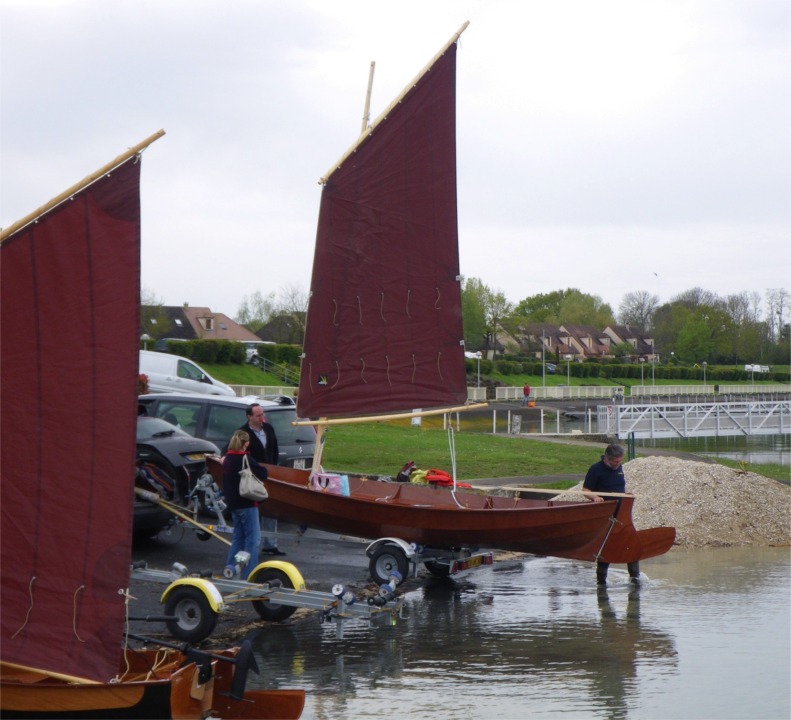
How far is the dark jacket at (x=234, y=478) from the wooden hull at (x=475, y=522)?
146cm

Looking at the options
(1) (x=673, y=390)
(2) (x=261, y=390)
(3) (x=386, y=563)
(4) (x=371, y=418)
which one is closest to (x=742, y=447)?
(2) (x=261, y=390)

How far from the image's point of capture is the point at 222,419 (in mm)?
16969

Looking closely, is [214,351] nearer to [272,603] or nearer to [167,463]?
[167,463]

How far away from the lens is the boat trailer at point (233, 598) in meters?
9.54

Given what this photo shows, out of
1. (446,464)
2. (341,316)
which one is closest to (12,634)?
(341,316)

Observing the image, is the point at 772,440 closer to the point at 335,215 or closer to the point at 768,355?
the point at 335,215

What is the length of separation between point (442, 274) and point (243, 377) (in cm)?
5219

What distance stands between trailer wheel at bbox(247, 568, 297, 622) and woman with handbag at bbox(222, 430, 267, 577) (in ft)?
1.89

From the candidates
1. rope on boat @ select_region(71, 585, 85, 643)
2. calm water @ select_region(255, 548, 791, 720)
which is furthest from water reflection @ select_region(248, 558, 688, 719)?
rope on boat @ select_region(71, 585, 85, 643)

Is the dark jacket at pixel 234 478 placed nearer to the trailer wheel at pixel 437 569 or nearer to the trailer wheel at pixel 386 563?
the trailer wheel at pixel 386 563

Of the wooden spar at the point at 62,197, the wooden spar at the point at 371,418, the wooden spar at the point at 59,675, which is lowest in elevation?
the wooden spar at the point at 59,675

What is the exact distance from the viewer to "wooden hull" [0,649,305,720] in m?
6.63

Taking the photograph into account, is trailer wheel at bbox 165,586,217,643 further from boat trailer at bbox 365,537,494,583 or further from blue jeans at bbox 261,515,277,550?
blue jeans at bbox 261,515,277,550

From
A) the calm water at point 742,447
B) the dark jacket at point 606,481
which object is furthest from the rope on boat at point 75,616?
the calm water at point 742,447
